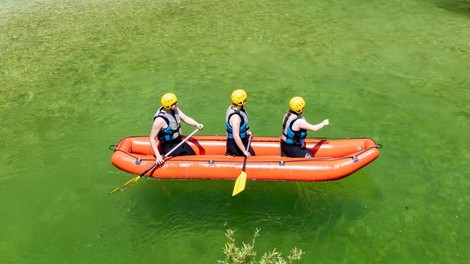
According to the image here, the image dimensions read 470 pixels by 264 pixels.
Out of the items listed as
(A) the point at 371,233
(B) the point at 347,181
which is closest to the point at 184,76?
(B) the point at 347,181

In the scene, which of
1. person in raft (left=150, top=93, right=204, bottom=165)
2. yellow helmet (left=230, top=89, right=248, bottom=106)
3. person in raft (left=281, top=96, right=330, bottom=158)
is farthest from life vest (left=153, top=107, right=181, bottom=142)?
person in raft (left=281, top=96, right=330, bottom=158)

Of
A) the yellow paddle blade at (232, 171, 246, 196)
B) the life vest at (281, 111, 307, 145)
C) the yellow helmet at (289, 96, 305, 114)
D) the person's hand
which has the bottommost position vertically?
the yellow paddle blade at (232, 171, 246, 196)

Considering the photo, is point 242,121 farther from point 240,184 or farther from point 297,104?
point 240,184

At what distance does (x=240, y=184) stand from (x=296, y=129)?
3.91ft

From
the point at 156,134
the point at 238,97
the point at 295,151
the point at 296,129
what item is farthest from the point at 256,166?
the point at 156,134

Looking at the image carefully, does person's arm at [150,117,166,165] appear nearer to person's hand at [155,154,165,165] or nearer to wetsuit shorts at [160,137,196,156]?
person's hand at [155,154,165,165]

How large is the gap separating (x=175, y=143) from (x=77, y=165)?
209 centimetres

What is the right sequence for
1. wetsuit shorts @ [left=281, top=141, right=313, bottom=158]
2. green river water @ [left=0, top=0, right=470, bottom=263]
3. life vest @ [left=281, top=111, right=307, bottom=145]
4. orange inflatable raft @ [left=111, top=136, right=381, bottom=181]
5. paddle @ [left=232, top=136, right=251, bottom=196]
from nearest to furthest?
1. paddle @ [left=232, top=136, right=251, bottom=196]
2. green river water @ [left=0, top=0, right=470, bottom=263]
3. orange inflatable raft @ [left=111, top=136, right=381, bottom=181]
4. life vest @ [left=281, top=111, right=307, bottom=145]
5. wetsuit shorts @ [left=281, top=141, right=313, bottom=158]

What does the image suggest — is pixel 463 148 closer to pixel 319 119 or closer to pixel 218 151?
pixel 319 119

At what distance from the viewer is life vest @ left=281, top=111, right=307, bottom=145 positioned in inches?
238

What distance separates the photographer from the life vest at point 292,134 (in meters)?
6.05

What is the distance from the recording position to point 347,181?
6613mm

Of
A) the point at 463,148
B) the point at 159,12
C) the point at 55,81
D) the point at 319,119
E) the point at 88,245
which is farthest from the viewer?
the point at 159,12

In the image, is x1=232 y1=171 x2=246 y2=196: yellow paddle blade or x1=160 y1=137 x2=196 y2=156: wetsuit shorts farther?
x1=160 y1=137 x2=196 y2=156: wetsuit shorts
